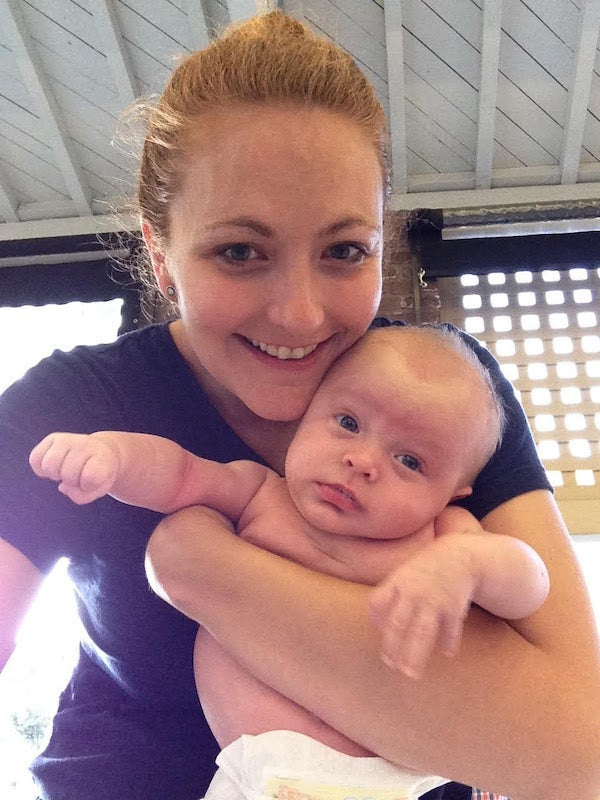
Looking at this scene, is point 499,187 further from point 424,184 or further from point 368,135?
point 368,135

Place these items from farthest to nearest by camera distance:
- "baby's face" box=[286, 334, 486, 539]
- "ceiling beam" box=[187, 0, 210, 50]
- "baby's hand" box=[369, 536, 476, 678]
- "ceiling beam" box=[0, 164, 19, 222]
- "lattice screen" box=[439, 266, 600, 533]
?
"ceiling beam" box=[0, 164, 19, 222]
"lattice screen" box=[439, 266, 600, 533]
"ceiling beam" box=[187, 0, 210, 50]
"baby's face" box=[286, 334, 486, 539]
"baby's hand" box=[369, 536, 476, 678]

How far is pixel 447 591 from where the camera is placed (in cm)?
63

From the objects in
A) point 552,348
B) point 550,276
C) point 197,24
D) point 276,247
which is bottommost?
point 276,247

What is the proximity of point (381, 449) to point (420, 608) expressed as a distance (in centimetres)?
33

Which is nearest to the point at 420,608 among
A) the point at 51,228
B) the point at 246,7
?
the point at 246,7

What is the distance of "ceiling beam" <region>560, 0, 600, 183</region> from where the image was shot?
2854 mm

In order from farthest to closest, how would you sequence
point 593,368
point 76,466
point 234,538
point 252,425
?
point 593,368 → point 252,425 → point 234,538 → point 76,466

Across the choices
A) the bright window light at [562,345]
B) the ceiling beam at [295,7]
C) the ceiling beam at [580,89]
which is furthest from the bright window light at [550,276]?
the ceiling beam at [295,7]

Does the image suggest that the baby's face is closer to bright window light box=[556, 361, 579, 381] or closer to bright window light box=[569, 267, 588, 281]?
bright window light box=[556, 361, 579, 381]

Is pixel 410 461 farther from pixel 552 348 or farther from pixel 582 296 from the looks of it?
pixel 582 296

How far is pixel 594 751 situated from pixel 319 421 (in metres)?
0.49

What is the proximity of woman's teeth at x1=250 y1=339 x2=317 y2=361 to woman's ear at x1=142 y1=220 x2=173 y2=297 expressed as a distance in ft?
0.71

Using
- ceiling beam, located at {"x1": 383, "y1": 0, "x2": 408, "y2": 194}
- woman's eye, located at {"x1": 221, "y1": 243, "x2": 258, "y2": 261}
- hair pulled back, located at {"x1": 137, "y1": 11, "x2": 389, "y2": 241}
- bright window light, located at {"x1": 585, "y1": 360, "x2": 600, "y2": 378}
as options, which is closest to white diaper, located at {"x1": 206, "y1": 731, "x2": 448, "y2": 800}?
woman's eye, located at {"x1": 221, "y1": 243, "x2": 258, "y2": 261}

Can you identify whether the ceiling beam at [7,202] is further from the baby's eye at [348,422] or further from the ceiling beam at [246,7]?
the baby's eye at [348,422]
